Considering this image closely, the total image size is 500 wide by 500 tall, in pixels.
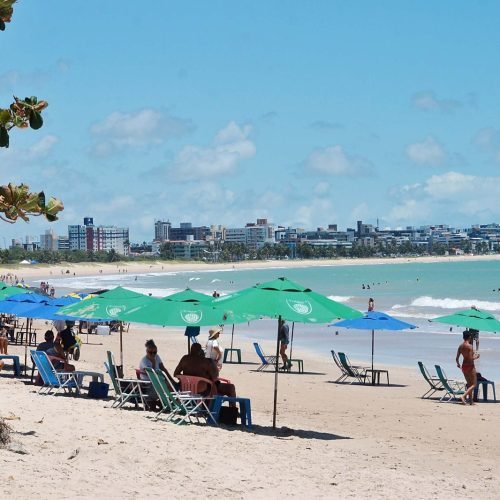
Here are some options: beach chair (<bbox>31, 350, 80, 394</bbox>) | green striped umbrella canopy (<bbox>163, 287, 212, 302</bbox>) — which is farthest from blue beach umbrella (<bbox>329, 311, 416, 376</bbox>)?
green striped umbrella canopy (<bbox>163, 287, 212, 302</bbox>)

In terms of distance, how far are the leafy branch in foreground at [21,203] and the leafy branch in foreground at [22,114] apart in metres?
0.36

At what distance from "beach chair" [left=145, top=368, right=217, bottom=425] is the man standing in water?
4710mm

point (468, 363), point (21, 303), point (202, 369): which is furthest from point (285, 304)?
point (21, 303)

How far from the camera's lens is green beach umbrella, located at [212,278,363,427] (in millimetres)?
10247

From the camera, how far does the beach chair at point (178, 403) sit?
35.5ft

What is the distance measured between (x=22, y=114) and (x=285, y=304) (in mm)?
3958

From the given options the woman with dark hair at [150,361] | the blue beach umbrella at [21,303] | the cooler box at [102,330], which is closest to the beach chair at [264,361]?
the blue beach umbrella at [21,303]

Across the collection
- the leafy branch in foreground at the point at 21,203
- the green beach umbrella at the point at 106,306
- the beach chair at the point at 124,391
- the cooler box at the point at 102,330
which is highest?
the leafy branch in foreground at the point at 21,203

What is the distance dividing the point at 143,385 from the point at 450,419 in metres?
4.28

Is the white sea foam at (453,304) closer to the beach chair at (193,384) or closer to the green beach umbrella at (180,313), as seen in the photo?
the green beach umbrella at (180,313)

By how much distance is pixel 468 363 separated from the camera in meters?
14.3

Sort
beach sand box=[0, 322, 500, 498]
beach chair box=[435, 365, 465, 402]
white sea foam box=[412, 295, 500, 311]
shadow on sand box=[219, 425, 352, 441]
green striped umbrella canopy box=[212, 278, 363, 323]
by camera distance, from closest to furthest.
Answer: beach sand box=[0, 322, 500, 498], green striped umbrella canopy box=[212, 278, 363, 323], shadow on sand box=[219, 425, 352, 441], beach chair box=[435, 365, 465, 402], white sea foam box=[412, 295, 500, 311]

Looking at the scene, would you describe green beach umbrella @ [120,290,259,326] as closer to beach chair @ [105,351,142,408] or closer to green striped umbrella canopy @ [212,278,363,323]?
green striped umbrella canopy @ [212,278,363,323]

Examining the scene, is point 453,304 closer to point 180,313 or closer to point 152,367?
point 152,367
